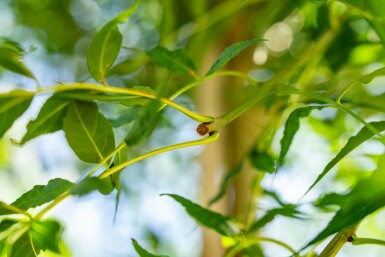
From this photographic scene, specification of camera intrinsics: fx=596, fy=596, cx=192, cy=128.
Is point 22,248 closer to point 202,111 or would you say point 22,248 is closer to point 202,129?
point 202,129

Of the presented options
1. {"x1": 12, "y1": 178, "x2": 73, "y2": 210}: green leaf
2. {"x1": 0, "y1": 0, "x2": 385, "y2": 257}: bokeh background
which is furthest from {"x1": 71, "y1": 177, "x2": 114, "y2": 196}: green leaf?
{"x1": 0, "y1": 0, "x2": 385, "y2": 257}: bokeh background

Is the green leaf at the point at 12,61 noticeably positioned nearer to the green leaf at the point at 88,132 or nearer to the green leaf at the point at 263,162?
the green leaf at the point at 88,132

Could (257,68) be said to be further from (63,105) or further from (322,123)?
(63,105)

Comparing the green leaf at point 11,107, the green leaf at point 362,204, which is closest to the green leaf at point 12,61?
the green leaf at point 11,107

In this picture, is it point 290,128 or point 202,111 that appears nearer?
point 290,128

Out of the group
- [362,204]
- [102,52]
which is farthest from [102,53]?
[362,204]

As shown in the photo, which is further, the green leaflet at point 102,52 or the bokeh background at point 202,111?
the bokeh background at point 202,111
